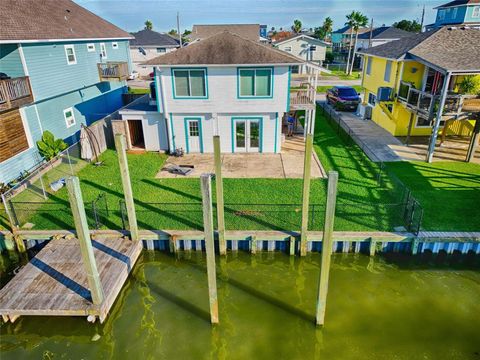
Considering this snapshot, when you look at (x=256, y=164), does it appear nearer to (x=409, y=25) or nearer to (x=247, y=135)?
(x=247, y=135)

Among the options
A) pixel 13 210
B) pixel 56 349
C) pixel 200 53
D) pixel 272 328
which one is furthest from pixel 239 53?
pixel 56 349

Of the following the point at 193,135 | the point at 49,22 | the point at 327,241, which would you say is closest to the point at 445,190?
the point at 327,241

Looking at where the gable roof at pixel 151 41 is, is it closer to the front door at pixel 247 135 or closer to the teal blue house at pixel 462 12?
the front door at pixel 247 135

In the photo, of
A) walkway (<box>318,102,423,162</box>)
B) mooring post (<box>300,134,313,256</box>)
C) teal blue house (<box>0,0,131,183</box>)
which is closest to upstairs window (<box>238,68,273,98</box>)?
walkway (<box>318,102,423,162</box>)

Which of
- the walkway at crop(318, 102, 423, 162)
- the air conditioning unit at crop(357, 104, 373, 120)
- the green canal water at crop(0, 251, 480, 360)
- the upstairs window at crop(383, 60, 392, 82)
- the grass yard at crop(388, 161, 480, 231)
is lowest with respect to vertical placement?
the green canal water at crop(0, 251, 480, 360)

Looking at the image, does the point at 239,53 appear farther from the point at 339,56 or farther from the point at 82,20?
the point at 339,56

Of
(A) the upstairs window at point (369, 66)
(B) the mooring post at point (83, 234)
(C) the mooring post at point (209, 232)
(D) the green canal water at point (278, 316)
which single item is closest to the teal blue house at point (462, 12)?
(A) the upstairs window at point (369, 66)

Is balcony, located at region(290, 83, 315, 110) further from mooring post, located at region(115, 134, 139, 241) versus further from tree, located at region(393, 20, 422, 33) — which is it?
tree, located at region(393, 20, 422, 33)
